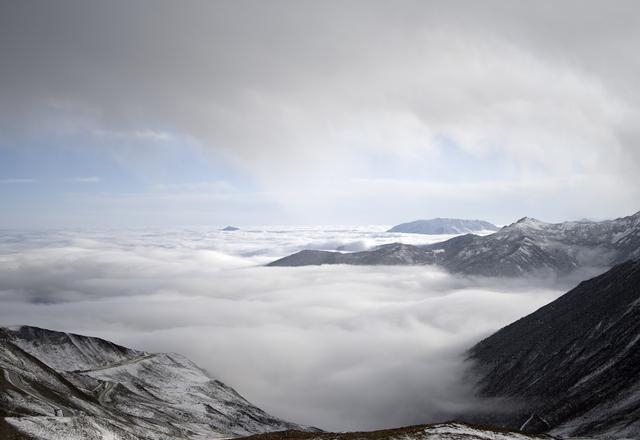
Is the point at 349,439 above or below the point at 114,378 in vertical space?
above

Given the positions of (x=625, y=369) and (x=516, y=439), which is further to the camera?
(x=625, y=369)

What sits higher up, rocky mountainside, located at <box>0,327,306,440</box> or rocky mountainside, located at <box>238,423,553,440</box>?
rocky mountainside, located at <box>238,423,553,440</box>

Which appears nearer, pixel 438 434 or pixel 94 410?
pixel 438 434

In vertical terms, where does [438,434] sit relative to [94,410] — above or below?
above

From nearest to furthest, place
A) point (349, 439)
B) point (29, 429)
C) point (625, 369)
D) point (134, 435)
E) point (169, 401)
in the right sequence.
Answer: point (349, 439) → point (29, 429) → point (134, 435) → point (625, 369) → point (169, 401)

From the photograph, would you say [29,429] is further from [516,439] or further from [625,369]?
[625,369]

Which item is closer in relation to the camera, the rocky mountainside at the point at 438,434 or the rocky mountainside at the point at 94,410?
the rocky mountainside at the point at 438,434

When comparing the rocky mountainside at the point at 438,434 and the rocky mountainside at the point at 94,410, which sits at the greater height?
the rocky mountainside at the point at 438,434

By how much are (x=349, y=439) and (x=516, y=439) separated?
25985mm

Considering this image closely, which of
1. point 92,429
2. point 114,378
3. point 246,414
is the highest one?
point 92,429

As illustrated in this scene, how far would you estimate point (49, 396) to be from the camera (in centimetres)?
11275

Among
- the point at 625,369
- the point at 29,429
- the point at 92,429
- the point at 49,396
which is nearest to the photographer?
the point at 29,429

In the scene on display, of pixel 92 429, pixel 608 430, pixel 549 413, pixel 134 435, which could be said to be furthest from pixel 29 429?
pixel 549 413

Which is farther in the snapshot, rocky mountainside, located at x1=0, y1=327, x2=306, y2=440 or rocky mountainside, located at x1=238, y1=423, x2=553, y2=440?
rocky mountainside, located at x1=0, y1=327, x2=306, y2=440
